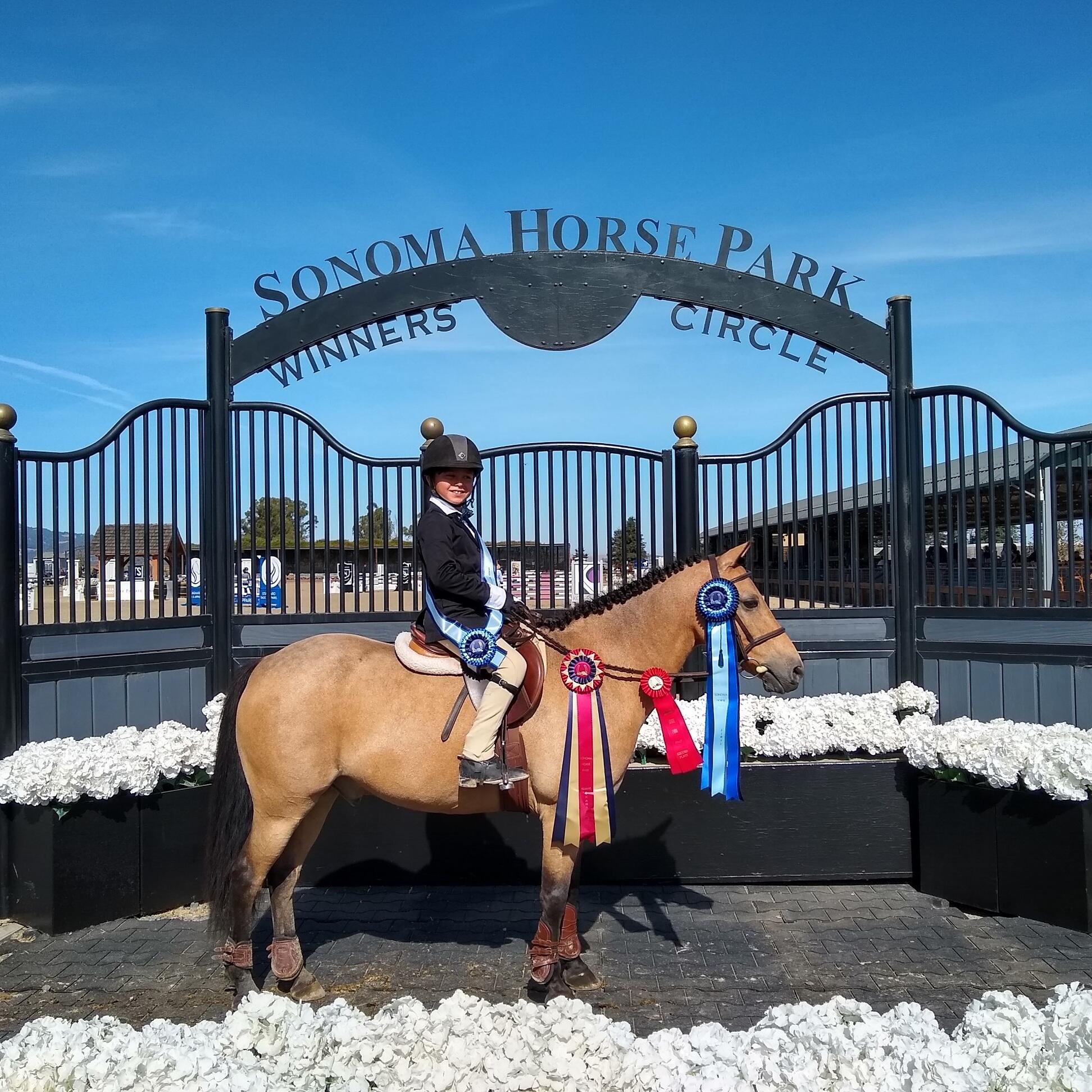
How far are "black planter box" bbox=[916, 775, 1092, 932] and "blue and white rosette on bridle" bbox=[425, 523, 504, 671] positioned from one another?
121 inches

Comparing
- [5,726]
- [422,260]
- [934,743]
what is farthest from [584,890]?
[422,260]

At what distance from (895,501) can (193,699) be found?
5077 millimetres

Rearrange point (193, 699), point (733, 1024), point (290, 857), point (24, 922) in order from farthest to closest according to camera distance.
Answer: point (193, 699)
point (24, 922)
point (290, 857)
point (733, 1024)

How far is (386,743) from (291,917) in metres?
1.03

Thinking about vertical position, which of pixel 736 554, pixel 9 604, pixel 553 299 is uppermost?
pixel 553 299

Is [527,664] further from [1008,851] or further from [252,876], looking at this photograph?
[1008,851]

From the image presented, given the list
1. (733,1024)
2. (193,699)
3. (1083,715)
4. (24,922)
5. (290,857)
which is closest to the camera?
(733,1024)

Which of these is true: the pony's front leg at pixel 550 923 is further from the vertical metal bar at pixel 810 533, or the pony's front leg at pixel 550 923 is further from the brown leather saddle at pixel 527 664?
the vertical metal bar at pixel 810 533

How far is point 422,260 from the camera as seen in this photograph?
6.73 meters

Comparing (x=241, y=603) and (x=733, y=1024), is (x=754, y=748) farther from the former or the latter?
(x=241, y=603)

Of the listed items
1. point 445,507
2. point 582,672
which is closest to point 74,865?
point 445,507

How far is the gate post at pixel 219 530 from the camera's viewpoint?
650 centimetres

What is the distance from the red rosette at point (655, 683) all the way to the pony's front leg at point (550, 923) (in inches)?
28.3

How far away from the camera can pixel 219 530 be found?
→ 654cm
